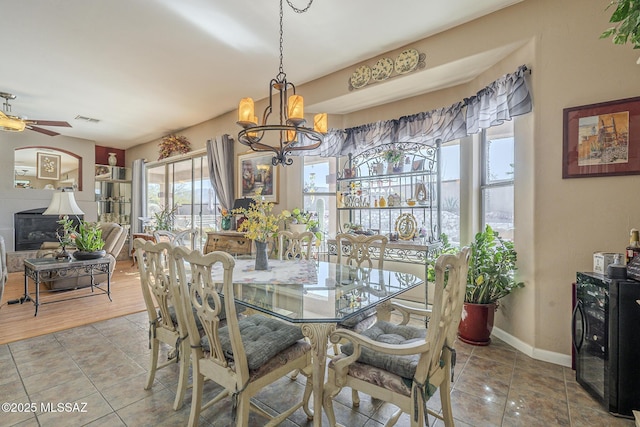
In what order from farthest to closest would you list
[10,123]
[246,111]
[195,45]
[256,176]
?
[256,176]
[10,123]
[195,45]
[246,111]

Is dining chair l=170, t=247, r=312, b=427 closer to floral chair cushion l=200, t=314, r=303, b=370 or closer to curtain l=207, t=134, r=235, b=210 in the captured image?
floral chair cushion l=200, t=314, r=303, b=370

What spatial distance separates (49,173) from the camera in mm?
6688

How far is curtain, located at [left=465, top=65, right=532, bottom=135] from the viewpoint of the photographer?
2.45 metres

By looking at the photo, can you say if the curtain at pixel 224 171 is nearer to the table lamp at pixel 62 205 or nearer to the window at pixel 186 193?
the window at pixel 186 193

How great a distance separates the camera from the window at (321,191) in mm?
4402

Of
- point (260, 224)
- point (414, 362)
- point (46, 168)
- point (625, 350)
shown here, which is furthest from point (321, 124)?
point (46, 168)

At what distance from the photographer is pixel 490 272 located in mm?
2670

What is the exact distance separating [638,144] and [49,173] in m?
9.61

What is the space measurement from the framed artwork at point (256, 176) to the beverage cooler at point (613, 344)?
3.60 metres

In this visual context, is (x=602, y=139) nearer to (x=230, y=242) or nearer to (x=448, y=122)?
(x=448, y=122)

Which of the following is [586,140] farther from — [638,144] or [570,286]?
[570,286]

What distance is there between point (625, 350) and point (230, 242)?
4092mm

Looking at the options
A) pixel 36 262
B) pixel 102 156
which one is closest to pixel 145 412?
pixel 36 262

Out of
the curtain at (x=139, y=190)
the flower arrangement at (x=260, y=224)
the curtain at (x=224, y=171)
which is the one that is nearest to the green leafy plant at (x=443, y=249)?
the flower arrangement at (x=260, y=224)
